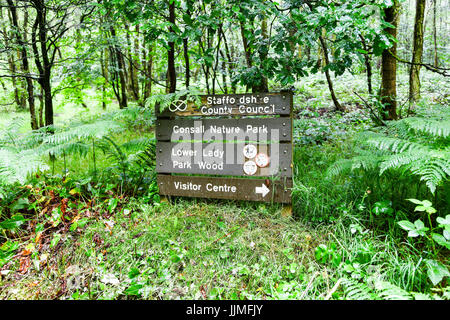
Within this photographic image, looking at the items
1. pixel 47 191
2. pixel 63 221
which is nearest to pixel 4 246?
pixel 63 221

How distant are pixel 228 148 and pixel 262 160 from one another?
1.35ft

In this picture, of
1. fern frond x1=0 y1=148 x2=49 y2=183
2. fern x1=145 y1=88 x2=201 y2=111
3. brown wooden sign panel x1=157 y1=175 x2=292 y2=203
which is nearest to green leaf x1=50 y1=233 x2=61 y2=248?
fern frond x1=0 y1=148 x2=49 y2=183

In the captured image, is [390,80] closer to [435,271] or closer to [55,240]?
[435,271]

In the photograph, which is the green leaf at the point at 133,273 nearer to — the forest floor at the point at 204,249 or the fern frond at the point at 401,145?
the forest floor at the point at 204,249

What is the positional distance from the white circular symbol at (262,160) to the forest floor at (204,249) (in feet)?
1.54

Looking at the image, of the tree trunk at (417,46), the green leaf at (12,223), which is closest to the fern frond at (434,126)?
the tree trunk at (417,46)

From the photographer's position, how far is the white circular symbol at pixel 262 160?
2908mm

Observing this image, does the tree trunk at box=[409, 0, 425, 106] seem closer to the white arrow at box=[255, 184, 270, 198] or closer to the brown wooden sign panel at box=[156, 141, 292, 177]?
the brown wooden sign panel at box=[156, 141, 292, 177]

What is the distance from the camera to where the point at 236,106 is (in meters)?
2.97

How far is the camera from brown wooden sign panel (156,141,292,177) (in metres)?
2.88

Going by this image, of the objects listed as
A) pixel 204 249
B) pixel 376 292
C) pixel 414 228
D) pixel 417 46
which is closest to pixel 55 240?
pixel 204 249

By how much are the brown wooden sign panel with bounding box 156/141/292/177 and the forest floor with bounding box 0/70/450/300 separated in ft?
1.27
